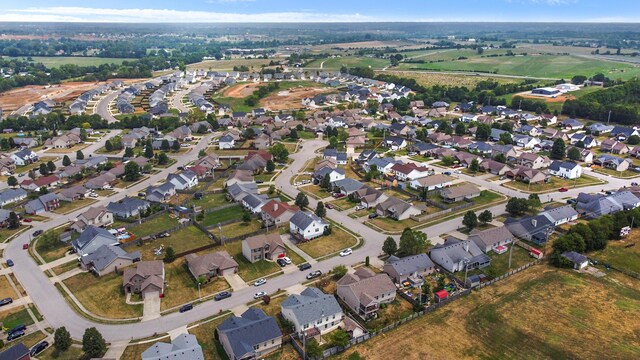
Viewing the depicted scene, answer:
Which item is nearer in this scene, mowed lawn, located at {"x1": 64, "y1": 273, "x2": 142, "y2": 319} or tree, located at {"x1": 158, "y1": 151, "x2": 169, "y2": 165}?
mowed lawn, located at {"x1": 64, "y1": 273, "x2": 142, "y2": 319}

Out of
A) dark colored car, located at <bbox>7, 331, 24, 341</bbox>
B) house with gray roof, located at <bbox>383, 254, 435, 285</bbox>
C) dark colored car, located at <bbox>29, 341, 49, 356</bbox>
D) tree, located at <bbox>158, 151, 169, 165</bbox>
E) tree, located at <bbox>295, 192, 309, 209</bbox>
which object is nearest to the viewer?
dark colored car, located at <bbox>29, 341, 49, 356</bbox>

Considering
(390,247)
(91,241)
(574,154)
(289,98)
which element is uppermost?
(289,98)

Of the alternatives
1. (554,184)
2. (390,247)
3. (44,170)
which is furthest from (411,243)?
(44,170)

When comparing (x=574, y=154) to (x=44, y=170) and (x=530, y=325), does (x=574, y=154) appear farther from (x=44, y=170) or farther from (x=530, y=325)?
(x=44, y=170)

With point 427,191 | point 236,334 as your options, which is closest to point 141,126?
point 427,191

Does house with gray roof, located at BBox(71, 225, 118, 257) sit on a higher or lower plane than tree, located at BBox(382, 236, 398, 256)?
lower

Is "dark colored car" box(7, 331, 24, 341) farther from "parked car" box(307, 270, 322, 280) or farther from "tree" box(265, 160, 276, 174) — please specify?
"tree" box(265, 160, 276, 174)

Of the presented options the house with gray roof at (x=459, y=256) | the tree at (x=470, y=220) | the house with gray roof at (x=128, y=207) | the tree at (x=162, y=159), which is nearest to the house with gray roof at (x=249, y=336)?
the house with gray roof at (x=459, y=256)

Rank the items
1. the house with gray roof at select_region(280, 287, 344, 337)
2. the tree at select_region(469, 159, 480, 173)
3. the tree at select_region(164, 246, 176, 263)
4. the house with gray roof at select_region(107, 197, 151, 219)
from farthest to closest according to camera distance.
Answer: the tree at select_region(469, 159, 480, 173) → the house with gray roof at select_region(107, 197, 151, 219) → the tree at select_region(164, 246, 176, 263) → the house with gray roof at select_region(280, 287, 344, 337)

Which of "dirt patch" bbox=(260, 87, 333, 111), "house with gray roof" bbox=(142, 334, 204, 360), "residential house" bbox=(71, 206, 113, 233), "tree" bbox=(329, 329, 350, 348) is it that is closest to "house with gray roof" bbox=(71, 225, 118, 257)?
"residential house" bbox=(71, 206, 113, 233)
